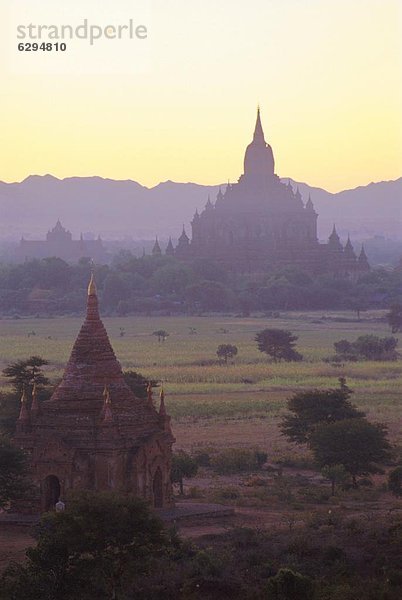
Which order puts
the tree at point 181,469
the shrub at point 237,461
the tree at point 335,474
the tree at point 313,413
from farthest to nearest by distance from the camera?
the tree at point 313,413 → the shrub at point 237,461 → the tree at point 335,474 → the tree at point 181,469

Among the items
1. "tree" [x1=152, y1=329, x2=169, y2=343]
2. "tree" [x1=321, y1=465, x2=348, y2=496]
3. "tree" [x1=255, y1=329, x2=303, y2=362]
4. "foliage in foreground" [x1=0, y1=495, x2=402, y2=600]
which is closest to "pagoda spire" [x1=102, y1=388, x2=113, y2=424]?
"foliage in foreground" [x1=0, y1=495, x2=402, y2=600]

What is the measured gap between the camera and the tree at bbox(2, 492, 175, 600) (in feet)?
74.0

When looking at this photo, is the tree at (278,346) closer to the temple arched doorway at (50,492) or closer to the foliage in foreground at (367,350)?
the foliage in foreground at (367,350)

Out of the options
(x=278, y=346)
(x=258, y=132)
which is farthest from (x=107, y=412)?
(x=258, y=132)

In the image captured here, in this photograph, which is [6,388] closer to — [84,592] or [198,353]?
[198,353]

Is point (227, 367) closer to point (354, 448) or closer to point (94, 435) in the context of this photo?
point (354, 448)

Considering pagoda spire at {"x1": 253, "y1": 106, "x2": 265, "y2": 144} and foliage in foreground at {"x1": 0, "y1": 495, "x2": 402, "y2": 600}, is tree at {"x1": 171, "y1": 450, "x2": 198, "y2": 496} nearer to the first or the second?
foliage in foreground at {"x1": 0, "y1": 495, "x2": 402, "y2": 600}

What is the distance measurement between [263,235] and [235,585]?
123535mm

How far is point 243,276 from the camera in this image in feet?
456

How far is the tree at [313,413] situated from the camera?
135 ft

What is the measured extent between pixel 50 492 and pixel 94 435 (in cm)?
174

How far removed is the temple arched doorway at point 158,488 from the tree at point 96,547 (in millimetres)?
6262

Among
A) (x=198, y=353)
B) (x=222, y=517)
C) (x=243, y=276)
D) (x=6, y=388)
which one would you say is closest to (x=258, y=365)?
(x=198, y=353)

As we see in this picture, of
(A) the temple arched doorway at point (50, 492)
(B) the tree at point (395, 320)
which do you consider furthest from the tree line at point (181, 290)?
(A) the temple arched doorway at point (50, 492)
